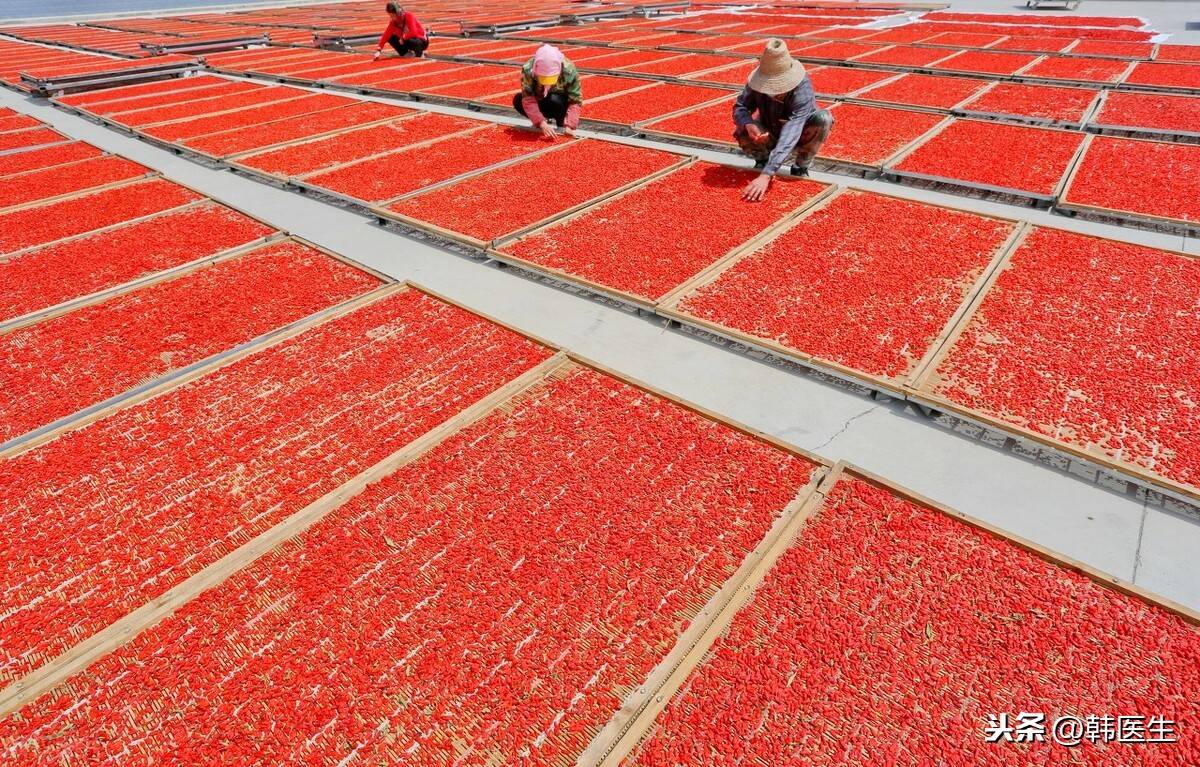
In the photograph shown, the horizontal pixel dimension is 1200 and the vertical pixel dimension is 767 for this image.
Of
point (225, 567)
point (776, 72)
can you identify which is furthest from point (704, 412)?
point (776, 72)

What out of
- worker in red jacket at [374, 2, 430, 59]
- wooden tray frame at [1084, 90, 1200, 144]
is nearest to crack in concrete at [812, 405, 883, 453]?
wooden tray frame at [1084, 90, 1200, 144]

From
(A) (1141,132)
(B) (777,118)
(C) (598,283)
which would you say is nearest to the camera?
(C) (598,283)

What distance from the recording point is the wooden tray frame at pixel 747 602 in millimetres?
1446

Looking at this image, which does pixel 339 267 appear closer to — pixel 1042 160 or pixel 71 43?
pixel 1042 160

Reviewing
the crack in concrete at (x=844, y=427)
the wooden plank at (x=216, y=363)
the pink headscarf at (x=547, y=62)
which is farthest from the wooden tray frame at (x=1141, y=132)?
the wooden plank at (x=216, y=363)

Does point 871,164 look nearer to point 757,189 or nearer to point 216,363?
point 757,189

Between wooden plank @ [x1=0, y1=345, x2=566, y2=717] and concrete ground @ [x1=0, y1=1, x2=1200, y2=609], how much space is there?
697mm

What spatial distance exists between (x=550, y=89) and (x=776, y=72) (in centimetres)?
241

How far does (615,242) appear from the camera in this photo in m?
3.81

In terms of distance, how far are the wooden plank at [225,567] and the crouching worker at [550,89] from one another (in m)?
4.17

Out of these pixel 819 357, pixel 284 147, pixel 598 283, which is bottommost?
pixel 819 357

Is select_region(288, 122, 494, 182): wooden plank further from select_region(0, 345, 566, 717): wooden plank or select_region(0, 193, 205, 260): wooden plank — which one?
select_region(0, 345, 566, 717): wooden plank

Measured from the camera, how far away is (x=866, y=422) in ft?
8.08

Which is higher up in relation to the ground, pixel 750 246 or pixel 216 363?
pixel 750 246
